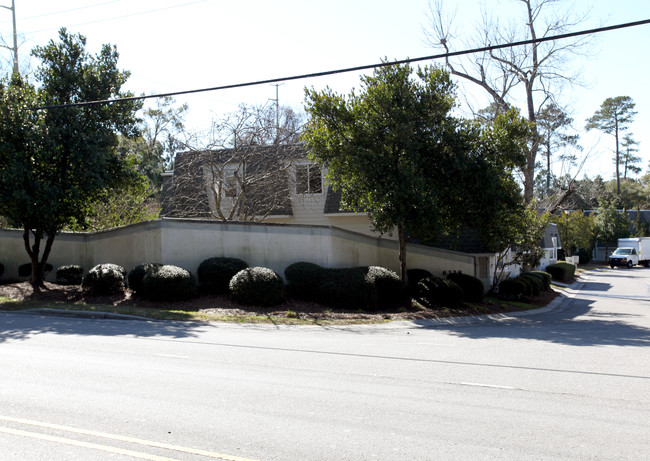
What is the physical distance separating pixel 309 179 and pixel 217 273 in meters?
9.22

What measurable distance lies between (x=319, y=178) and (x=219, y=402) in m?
21.3

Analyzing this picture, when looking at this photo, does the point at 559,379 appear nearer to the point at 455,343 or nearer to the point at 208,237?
the point at 455,343

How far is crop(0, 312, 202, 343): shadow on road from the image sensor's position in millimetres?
12727

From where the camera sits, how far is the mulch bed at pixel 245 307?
57.1 feet

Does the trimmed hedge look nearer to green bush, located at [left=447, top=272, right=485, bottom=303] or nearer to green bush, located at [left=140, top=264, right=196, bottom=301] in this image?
green bush, located at [left=447, top=272, right=485, bottom=303]

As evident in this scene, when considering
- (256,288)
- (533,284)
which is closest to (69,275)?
(256,288)

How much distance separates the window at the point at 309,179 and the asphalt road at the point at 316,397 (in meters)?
14.5

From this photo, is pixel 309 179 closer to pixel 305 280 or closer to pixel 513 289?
pixel 305 280

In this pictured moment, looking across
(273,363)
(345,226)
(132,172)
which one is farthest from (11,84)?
(273,363)

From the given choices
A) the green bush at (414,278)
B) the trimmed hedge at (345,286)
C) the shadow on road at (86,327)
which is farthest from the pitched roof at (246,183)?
the shadow on road at (86,327)

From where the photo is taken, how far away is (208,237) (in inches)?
829

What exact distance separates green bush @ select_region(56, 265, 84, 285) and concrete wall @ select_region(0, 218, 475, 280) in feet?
4.56

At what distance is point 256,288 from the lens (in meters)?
18.0

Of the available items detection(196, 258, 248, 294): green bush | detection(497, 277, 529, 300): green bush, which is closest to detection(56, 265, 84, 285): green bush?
detection(196, 258, 248, 294): green bush
